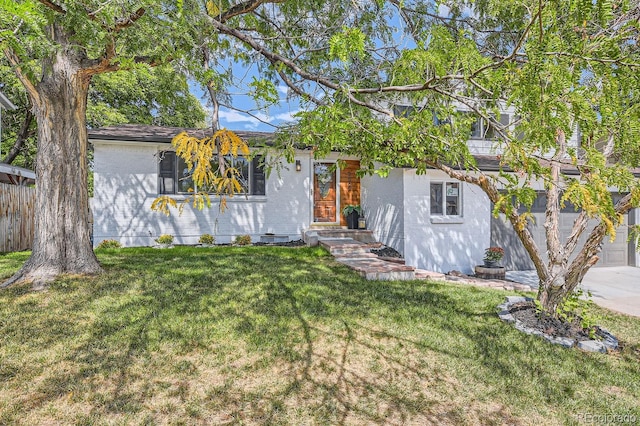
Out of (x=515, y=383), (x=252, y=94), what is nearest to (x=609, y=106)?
(x=515, y=383)

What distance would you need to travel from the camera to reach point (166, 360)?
12.5 ft

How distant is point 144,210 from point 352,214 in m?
6.66

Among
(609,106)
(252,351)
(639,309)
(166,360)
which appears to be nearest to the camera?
(609,106)

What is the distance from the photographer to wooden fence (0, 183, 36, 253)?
35.7 feet

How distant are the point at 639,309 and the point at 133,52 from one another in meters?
9.56

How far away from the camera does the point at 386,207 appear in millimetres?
11000

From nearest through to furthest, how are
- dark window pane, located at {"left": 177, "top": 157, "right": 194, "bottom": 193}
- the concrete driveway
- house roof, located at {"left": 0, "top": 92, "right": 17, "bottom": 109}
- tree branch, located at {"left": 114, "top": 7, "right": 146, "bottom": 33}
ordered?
1. tree branch, located at {"left": 114, "top": 7, "right": 146, "bottom": 33}
2. the concrete driveway
3. dark window pane, located at {"left": 177, "top": 157, "right": 194, "bottom": 193}
4. house roof, located at {"left": 0, "top": 92, "right": 17, "bottom": 109}

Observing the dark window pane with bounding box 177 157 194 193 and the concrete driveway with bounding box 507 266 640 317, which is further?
the dark window pane with bounding box 177 157 194 193

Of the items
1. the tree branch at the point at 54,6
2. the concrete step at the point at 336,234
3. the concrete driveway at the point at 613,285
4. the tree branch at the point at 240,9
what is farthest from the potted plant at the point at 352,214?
the tree branch at the point at 54,6

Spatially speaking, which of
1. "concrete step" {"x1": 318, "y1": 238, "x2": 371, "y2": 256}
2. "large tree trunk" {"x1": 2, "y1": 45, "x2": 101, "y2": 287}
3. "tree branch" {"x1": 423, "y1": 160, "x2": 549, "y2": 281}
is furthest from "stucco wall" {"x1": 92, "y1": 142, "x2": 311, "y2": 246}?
"tree branch" {"x1": 423, "y1": 160, "x2": 549, "y2": 281}

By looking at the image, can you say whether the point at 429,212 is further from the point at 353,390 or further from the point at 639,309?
the point at 353,390

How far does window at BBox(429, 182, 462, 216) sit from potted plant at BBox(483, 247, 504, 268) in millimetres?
1380

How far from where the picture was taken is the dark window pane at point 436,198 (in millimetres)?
10648

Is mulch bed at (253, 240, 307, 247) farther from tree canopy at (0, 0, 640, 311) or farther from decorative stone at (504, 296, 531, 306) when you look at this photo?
decorative stone at (504, 296, 531, 306)
